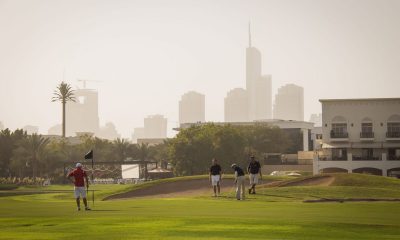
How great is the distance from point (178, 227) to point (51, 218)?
6071 mm

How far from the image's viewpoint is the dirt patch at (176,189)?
61438 mm

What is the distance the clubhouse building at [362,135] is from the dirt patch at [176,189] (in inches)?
2113

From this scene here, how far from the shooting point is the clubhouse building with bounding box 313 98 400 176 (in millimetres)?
114062

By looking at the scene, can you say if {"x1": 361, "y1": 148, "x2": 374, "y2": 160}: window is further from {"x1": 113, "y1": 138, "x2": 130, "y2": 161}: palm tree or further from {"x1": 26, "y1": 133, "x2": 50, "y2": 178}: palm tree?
{"x1": 113, "y1": 138, "x2": 130, "y2": 161}: palm tree

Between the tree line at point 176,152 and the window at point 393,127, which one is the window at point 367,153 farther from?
the tree line at point 176,152

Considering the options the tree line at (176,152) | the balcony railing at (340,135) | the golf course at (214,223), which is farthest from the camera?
the tree line at (176,152)

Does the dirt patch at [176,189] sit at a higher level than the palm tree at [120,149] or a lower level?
lower

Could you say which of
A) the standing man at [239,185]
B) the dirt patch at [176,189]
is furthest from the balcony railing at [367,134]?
the standing man at [239,185]

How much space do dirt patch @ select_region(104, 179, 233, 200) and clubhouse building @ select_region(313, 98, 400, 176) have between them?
176 ft

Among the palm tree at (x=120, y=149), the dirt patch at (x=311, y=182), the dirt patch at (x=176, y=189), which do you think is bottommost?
the dirt patch at (x=176, y=189)

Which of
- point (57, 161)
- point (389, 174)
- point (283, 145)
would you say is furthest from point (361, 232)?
point (283, 145)

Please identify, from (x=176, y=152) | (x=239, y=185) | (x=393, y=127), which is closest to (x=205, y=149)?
(x=176, y=152)

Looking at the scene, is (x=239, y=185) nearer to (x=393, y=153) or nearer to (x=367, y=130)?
(x=367, y=130)

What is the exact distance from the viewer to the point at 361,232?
71.5 feet
